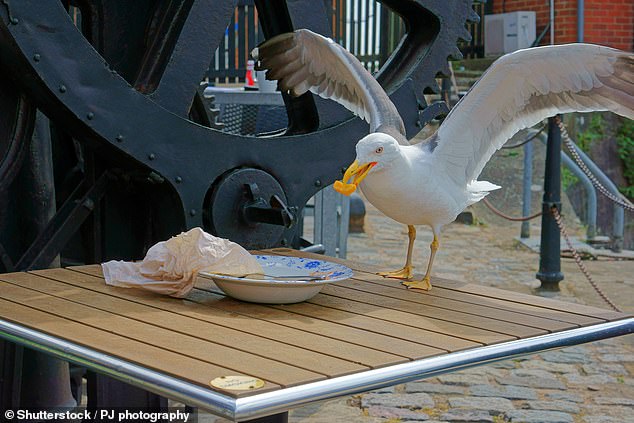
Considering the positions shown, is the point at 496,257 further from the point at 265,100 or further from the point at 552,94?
the point at 552,94

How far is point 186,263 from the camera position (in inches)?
105

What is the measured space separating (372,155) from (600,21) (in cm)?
1204

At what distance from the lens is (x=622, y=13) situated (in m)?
14.1

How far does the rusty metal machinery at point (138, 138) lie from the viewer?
332 centimetres

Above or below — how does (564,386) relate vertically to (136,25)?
below

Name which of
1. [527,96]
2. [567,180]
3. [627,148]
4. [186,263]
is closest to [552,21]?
[627,148]

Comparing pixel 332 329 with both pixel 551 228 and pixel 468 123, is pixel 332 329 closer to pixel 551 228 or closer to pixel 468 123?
pixel 468 123

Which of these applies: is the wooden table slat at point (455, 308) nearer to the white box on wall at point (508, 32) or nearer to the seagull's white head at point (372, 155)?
the seagull's white head at point (372, 155)

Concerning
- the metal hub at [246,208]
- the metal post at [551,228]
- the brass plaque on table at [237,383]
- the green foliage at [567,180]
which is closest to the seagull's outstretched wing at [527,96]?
the metal hub at [246,208]

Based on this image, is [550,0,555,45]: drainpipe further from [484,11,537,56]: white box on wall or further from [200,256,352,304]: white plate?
[200,256,352,304]: white plate

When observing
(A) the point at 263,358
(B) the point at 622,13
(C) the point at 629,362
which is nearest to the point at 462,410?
(C) the point at 629,362

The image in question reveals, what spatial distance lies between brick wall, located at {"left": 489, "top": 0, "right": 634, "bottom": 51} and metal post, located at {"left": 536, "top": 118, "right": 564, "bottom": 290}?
22.3 ft

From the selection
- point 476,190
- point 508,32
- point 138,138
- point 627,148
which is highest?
point 508,32

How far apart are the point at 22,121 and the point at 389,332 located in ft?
5.49
